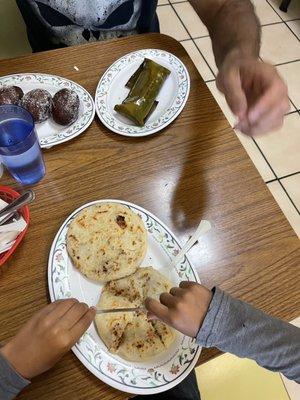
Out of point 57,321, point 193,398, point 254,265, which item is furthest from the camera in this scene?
point 193,398

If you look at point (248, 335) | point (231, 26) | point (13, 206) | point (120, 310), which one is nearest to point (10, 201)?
point (13, 206)

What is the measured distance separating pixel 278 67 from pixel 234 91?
169cm

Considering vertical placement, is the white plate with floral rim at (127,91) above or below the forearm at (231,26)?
below

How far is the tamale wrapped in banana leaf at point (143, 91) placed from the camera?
3.05ft

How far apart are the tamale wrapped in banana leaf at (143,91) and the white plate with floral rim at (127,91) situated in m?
0.02

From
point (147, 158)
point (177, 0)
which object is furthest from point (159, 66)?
point (177, 0)

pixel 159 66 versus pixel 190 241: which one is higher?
pixel 159 66

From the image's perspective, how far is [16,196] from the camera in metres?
0.79

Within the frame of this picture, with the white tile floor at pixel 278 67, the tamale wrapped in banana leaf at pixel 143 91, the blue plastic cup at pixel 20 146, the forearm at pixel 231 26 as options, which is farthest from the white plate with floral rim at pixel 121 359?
the white tile floor at pixel 278 67

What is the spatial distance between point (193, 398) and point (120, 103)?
2.38ft

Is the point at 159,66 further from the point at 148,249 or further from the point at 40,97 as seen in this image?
the point at 148,249

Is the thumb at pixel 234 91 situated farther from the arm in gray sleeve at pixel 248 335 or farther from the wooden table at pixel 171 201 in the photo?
the arm in gray sleeve at pixel 248 335

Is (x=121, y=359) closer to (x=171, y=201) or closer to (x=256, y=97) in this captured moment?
(x=171, y=201)

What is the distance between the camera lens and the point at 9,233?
72 centimetres
